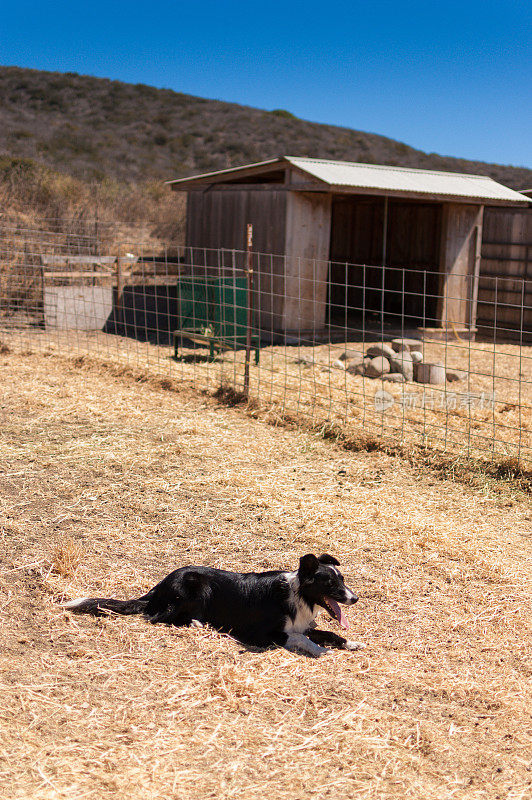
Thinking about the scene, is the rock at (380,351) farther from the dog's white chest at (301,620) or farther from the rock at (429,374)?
the dog's white chest at (301,620)

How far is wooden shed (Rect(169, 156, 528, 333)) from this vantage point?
1296 centimetres

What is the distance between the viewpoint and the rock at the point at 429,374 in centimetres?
1045

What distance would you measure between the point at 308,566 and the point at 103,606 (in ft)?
3.60

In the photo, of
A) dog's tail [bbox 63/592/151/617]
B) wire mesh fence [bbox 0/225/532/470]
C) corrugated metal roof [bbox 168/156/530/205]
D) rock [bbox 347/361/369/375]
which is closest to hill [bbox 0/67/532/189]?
wire mesh fence [bbox 0/225/532/470]

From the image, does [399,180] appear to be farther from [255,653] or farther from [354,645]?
[255,653]

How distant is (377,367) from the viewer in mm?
10539


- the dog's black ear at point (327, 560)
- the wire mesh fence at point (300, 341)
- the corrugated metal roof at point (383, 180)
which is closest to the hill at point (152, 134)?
the wire mesh fence at point (300, 341)

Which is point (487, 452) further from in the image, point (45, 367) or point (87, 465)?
point (45, 367)

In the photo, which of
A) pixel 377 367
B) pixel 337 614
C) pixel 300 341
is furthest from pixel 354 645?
pixel 300 341

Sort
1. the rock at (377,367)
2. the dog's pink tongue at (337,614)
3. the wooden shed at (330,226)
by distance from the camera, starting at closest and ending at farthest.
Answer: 1. the dog's pink tongue at (337,614)
2. the rock at (377,367)
3. the wooden shed at (330,226)

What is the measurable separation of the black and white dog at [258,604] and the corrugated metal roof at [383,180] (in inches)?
367

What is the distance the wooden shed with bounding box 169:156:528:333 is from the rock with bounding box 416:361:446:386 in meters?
0.84

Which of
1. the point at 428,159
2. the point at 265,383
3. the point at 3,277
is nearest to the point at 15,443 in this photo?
the point at 265,383

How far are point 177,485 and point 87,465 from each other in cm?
90
